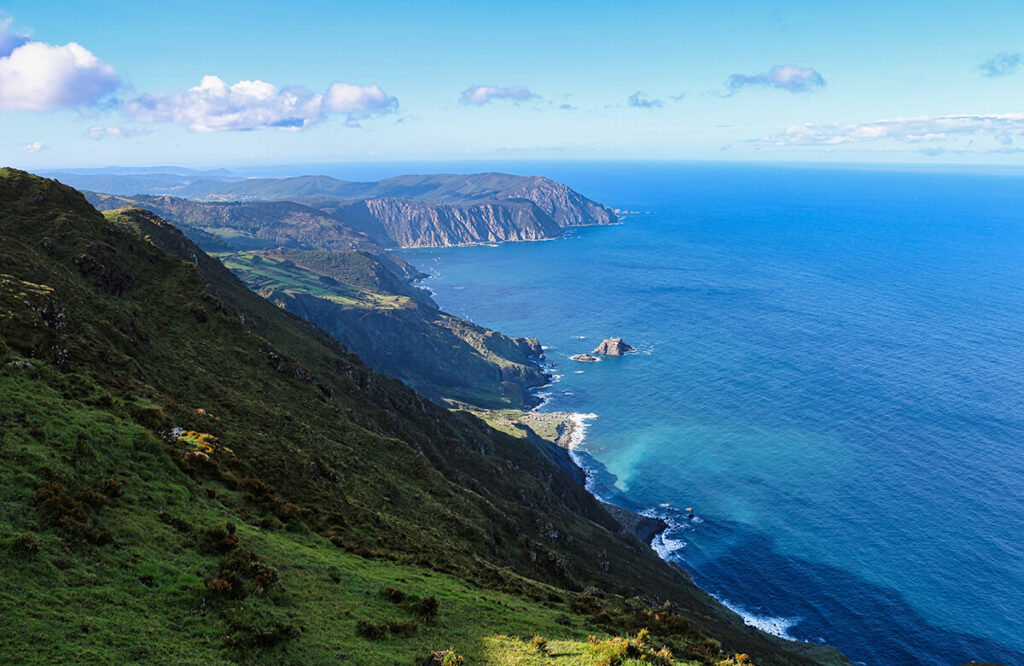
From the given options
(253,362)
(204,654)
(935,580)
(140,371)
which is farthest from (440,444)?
(935,580)

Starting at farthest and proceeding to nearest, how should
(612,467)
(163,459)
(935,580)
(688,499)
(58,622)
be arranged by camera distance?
1. (612,467)
2. (688,499)
3. (935,580)
4. (163,459)
5. (58,622)

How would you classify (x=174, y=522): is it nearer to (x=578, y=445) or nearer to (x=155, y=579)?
(x=155, y=579)

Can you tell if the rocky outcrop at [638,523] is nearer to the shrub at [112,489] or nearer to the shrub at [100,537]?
the shrub at [112,489]

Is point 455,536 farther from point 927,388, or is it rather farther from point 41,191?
point 927,388

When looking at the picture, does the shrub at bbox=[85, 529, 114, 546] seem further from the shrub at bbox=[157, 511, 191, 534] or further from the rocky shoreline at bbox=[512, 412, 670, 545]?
the rocky shoreline at bbox=[512, 412, 670, 545]

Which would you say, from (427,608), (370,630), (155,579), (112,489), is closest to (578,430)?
(427,608)

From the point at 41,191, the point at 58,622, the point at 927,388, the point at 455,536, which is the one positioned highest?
the point at 41,191

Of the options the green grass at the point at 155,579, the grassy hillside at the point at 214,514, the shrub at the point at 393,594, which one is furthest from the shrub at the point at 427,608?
the shrub at the point at 393,594
